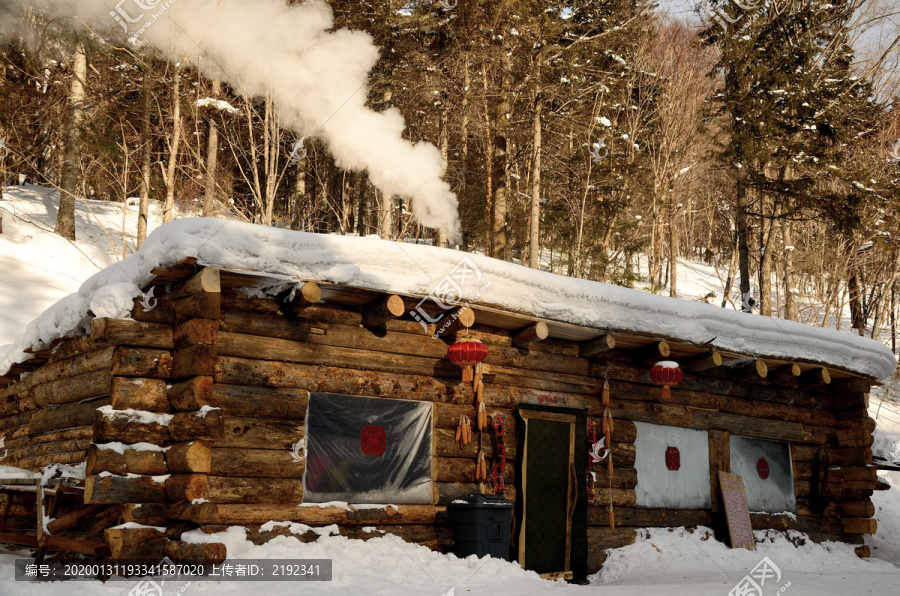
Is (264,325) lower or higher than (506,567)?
higher

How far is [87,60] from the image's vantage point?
21.6 meters

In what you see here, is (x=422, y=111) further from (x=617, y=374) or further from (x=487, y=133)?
(x=617, y=374)

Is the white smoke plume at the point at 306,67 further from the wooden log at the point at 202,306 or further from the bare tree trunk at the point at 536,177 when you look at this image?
the wooden log at the point at 202,306

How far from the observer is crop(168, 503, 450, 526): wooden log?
695 centimetres

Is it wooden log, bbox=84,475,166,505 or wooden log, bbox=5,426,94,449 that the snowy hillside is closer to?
wooden log, bbox=5,426,94,449

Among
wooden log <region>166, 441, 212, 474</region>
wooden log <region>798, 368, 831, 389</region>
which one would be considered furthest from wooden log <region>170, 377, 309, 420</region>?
wooden log <region>798, 368, 831, 389</region>

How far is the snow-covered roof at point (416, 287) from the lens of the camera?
7152 mm

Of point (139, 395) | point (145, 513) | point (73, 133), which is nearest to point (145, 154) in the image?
point (73, 133)

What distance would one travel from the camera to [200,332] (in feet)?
23.5

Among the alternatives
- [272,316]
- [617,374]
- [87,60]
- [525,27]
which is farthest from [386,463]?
[87,60]

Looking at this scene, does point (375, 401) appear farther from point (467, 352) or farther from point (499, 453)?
point (499, 453)

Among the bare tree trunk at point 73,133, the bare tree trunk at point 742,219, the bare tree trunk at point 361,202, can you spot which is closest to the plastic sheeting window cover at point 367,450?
the bare tree trunk at point 742,219

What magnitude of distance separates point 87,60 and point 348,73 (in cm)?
1050

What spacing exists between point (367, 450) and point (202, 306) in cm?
252
